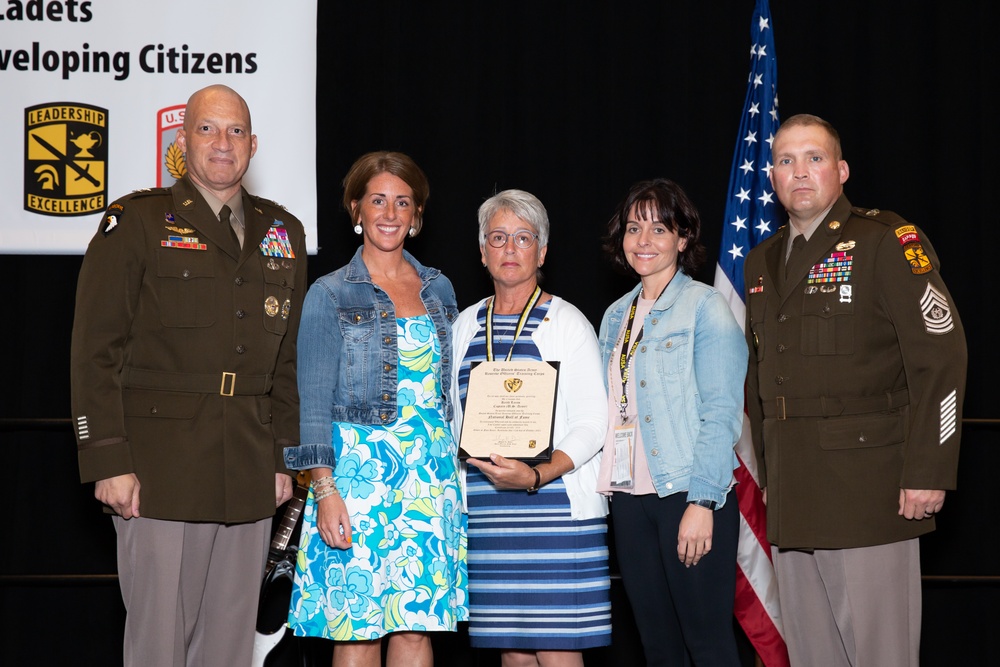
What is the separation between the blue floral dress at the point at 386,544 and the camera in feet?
9.06

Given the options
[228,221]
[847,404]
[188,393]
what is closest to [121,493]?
[188,393]

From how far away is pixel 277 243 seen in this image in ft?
9.46

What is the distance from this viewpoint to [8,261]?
4402 millimetres

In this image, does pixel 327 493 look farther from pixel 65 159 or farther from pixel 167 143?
pixel 65 159

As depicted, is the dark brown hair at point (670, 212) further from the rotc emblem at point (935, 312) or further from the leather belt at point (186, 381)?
the leather belt at point (186, 381)

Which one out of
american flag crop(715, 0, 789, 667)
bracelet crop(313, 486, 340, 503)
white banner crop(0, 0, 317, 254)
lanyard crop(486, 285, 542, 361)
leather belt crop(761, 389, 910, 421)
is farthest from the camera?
white banner crop(0, 0, 317, 254)

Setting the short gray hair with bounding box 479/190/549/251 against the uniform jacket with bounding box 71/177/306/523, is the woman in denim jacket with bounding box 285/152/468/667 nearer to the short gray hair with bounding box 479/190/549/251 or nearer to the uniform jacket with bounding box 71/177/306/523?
the uniform jacket with bounding box 71/177/306/523

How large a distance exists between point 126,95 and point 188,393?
7.36 ft

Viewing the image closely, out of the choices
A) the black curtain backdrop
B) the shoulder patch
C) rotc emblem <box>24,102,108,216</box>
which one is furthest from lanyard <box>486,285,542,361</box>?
rotc emblem <box>24,102,108,216</box>

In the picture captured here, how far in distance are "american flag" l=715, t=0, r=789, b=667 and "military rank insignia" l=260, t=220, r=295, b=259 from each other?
6.23 feet

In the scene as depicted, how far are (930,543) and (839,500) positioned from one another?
2252mm

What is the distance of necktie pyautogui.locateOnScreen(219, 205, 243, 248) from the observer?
9.07 ft

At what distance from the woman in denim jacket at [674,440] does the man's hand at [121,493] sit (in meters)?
1.35

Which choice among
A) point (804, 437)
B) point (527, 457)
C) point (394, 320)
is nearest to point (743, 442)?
point (804, 437)
